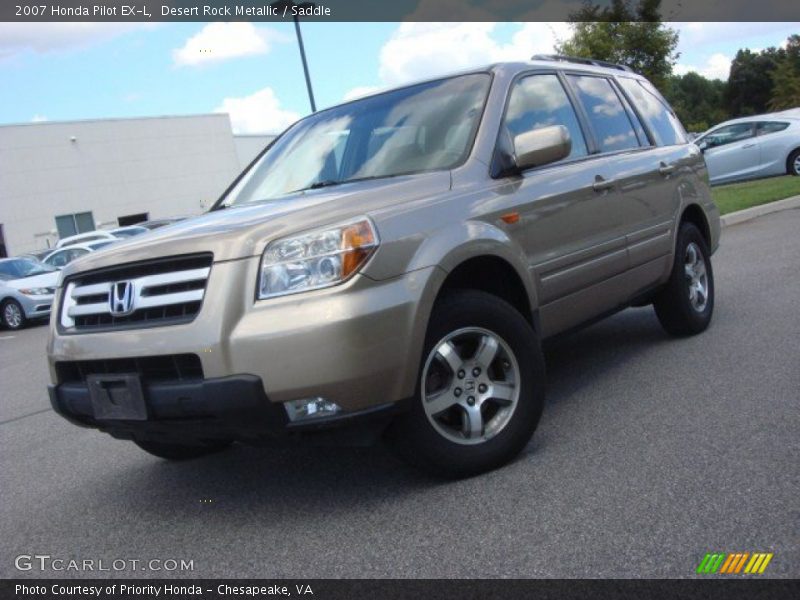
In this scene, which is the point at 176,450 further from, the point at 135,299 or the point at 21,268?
the point at 21,268

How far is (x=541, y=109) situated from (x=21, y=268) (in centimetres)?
1537

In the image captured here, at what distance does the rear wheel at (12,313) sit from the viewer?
16.4 metres

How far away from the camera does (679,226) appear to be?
593cm

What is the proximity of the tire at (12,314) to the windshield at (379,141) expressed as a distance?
13.0m

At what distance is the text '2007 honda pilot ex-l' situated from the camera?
321 cm

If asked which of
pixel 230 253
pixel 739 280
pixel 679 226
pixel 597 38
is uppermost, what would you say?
pixel 597 38

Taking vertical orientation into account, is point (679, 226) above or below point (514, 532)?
above

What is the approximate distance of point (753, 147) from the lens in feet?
60.6

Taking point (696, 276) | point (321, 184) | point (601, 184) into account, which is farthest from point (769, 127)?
point (321, 184)

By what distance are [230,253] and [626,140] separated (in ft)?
10.5

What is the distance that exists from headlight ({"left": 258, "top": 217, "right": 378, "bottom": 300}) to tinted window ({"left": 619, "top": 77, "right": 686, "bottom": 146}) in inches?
130

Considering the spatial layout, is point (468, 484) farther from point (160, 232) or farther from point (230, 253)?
point (160, 232)

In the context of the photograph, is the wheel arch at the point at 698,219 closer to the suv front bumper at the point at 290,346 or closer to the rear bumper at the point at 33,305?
the suv front bumper at the point at 290,346

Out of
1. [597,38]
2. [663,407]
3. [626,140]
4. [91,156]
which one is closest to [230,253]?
[663,407]
